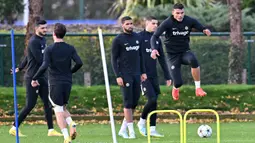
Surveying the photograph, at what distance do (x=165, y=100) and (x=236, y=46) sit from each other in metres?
3.31

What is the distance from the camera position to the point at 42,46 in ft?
62.7

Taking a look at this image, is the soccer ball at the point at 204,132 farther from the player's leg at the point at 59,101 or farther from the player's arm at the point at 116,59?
the player's leg at the point at 59,101

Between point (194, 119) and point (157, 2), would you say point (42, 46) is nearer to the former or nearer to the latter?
point (194, 119)

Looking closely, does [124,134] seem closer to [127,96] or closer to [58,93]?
[127,96]

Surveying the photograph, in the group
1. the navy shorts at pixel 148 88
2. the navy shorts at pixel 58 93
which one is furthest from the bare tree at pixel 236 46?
the navy shorts at pixel 58 93

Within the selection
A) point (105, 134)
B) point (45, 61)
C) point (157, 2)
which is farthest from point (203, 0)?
point (45, 61)

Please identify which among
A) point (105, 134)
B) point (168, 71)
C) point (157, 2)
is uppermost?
point (157, 2)

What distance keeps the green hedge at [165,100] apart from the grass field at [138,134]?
A: 182 centimetres

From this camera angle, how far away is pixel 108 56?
1119 inches

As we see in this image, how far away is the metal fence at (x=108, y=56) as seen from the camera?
27961 mm

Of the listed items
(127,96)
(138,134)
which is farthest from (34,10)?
(127,96)

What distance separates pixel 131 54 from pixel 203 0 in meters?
19.5

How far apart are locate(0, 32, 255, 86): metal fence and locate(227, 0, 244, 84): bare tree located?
1.65ft

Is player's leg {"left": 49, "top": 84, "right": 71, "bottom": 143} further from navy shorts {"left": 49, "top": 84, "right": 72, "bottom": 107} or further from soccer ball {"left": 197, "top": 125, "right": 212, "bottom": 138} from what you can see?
soccer ball {"left": 197, "top": 125, "right": 212, "bottom": 138}
